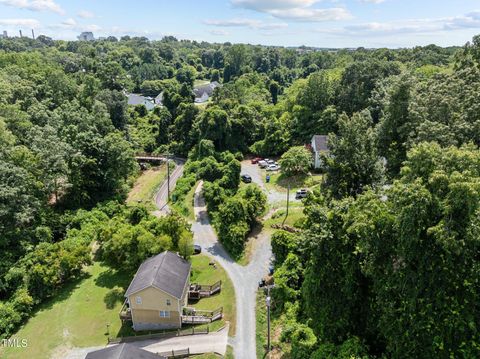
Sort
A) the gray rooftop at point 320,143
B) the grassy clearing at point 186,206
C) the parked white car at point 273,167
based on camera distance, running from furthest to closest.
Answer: the parked white car at point 273,167 < the gray rooftop at point 320,143 < the grassy clearing at point 186,206

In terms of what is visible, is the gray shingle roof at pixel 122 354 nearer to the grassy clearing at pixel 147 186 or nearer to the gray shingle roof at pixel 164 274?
the gray shingle roof at pixel 164 274

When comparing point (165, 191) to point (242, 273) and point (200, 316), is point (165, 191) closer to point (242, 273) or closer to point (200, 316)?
point (242, 273)

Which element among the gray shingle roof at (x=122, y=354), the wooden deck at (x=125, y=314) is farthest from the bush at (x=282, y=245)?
the gray shingle roof at (x=122, y=354)

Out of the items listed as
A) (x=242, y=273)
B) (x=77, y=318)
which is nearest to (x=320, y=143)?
(x=242, y=273)

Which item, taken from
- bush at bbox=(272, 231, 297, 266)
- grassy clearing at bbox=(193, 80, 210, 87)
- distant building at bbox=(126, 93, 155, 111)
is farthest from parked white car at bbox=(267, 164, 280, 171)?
grassy clearing at bbox=(193, 80, 210, 87)

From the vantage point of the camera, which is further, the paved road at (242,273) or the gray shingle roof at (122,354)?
the paved road at (242,273)

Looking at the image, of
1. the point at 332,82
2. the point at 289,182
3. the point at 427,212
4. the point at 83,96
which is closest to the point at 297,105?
the point at 332,82
